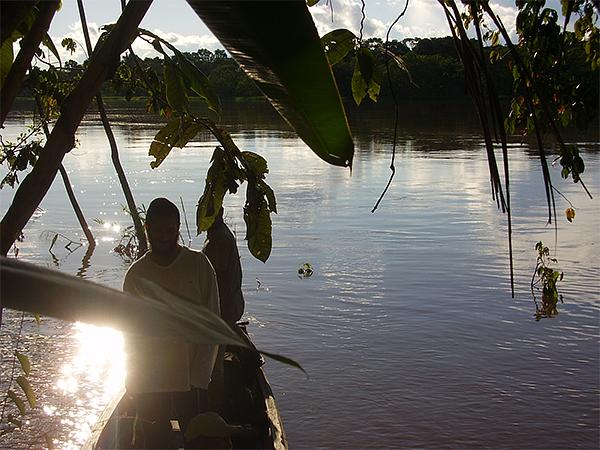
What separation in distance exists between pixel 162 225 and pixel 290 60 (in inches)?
131

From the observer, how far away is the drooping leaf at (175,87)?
175cm

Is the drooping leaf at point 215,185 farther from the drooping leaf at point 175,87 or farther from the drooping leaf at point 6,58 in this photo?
the drooping leaf at point 6,58

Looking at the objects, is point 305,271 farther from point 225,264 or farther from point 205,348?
point 205,348

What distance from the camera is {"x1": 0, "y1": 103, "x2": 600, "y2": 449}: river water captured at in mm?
9102

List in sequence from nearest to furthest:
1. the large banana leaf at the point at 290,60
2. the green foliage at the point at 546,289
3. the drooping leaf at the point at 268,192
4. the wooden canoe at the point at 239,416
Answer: the large banana leaf at the point at 290,60
the drooping leaf at the point at 268,192
the wooden canoe at the point at 239,416
the green foliage at the point at 546,289

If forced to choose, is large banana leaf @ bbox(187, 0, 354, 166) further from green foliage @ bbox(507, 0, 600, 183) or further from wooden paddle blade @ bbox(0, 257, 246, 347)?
green foliage @ bbox(507, 0, 600, 183)

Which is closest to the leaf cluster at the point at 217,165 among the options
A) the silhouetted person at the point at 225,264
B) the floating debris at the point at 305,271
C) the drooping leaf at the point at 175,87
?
the drooping leaf at the point at 175,87

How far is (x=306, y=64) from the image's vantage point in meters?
0.56

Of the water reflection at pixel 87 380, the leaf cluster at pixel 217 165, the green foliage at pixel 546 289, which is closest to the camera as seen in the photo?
the leaf cluster at pixel 217 165

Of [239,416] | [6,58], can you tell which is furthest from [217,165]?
[239,416]

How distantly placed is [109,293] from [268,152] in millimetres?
32856

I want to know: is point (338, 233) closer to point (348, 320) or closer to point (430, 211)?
point (430, 211)

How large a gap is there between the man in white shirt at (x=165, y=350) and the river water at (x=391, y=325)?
661 millimetres


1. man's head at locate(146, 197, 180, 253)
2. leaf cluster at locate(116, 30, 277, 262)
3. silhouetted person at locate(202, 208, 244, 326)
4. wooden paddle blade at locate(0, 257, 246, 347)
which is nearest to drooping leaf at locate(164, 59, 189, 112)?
leaf cluster at locate(116, 30, 277, 262)
